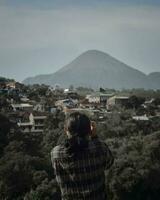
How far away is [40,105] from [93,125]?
4500 centimetres

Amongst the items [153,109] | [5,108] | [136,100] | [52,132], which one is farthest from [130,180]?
[136,100]

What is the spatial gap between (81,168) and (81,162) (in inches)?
1.1

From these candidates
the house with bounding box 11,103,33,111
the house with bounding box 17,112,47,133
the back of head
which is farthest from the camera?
the house with bounding box 11,103,33,111

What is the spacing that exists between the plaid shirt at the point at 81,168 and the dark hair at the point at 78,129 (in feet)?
0.12

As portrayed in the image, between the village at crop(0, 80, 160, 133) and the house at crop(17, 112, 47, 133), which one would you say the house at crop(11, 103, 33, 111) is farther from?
the house at crop(17, 112, 47, 133)

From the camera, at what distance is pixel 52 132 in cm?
2606

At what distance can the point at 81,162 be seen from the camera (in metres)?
2.70

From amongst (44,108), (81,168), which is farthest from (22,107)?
(81,168)

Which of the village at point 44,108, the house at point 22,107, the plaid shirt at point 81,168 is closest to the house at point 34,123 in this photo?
the village at point 44,108

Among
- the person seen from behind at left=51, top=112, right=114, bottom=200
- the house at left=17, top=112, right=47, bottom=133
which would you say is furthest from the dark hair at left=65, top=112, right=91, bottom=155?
the house at left=17, top=112, right=47, bottom=133

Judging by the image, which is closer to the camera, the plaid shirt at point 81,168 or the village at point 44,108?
the plaid shirt at point 81,168

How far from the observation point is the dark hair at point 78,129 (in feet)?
8.68

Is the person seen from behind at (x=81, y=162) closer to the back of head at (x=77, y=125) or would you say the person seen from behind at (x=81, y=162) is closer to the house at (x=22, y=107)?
the back of head at (x=77, y=125)

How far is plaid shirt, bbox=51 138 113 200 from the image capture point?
2676 millimetres
